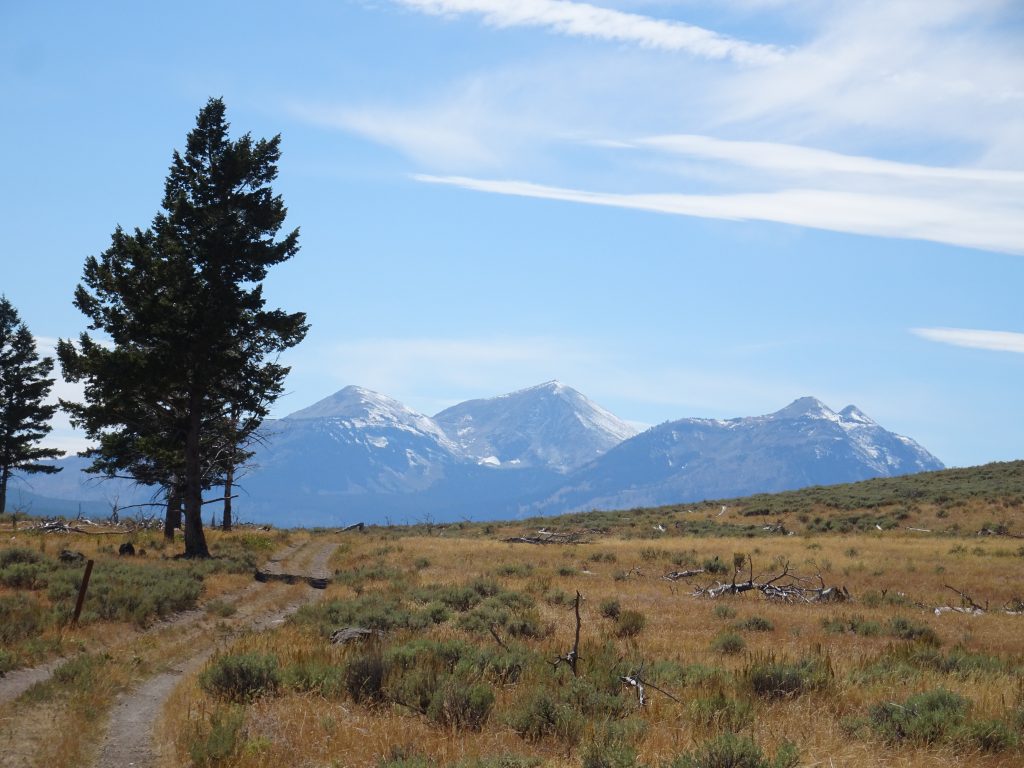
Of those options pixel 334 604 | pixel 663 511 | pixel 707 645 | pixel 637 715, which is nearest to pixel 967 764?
pixel 637 715

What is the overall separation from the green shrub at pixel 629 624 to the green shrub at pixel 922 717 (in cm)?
774

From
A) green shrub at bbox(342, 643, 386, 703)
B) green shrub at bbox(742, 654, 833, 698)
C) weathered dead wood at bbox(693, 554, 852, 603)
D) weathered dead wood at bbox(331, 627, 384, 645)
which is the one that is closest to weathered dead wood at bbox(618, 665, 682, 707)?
green shrub at bbox(742, 654, 833, 698)

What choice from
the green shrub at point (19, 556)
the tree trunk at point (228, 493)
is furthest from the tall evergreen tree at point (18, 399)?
the green shrub at point (19, 556)

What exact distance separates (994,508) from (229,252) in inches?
1866

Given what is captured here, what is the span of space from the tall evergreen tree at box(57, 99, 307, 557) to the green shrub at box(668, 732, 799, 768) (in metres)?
24.9

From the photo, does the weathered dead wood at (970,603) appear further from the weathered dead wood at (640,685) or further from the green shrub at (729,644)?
the weathered dead wood at (640,685)

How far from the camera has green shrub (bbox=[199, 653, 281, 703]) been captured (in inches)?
416

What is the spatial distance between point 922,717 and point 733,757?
3097mm

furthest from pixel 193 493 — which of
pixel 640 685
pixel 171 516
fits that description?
pixel 640 685

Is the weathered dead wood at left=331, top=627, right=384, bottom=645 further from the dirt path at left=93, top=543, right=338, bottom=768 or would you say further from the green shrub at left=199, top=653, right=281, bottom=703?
the green shrub at left=199, top=653, right=281, bottom=703

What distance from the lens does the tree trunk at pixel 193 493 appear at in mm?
28391

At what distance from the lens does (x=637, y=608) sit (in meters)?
20.8

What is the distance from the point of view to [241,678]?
10.7 m

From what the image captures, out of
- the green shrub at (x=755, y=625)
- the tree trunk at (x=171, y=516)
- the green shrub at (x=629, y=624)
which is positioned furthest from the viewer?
the tree trunk at (x=171, y=516)
